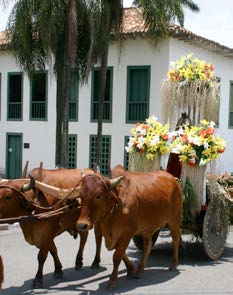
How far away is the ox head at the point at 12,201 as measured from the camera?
591 cm

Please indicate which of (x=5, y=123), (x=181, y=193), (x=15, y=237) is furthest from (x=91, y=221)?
(x=5, y=123)

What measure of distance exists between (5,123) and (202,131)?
60.8 feet

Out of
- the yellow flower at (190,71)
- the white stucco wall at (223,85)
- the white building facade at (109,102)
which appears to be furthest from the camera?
the white stucco wall at (223,85)

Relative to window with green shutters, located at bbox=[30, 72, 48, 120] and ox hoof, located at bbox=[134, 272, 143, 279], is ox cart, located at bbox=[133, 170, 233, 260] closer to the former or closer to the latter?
ox hoof, located at bbox=[134, 272, 143, 279]

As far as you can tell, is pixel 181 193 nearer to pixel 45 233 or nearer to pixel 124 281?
pixel 124 281

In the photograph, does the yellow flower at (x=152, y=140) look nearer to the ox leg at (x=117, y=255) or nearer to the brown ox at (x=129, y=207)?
the brown ox at (x=129, y=207)

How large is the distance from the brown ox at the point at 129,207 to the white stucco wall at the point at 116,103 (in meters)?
12.0

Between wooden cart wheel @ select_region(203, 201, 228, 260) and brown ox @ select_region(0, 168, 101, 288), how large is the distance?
216 centimetres

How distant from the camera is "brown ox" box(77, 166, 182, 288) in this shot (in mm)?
5805

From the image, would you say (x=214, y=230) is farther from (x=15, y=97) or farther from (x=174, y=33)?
(x=15, y=97)

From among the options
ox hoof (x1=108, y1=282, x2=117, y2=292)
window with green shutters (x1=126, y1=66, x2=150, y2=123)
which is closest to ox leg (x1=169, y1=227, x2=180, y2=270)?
ox hoof (x1=108, y1=282, x2=117, y2=292)

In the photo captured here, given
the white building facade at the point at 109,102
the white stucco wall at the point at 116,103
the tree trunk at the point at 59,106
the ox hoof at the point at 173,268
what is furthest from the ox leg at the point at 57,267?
the white stucco wall at the point at 116,103

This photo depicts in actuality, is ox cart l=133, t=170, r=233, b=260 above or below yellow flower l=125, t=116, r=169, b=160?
below

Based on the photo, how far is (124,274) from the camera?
7301mm
